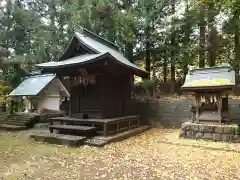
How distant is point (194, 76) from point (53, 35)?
12479 millimetres

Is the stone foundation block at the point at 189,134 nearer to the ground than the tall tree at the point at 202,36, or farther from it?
nearer to the ground

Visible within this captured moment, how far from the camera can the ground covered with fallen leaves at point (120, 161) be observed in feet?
18.0

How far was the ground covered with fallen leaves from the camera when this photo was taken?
18.0ft

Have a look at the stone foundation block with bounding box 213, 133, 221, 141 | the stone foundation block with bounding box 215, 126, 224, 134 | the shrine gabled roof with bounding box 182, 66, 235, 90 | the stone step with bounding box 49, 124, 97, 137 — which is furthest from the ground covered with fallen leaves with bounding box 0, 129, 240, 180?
the shrine gabled roof with bounding box 182, 66, 235, 90

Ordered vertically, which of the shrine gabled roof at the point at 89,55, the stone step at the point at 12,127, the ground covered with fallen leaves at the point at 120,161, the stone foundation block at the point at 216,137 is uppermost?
the shrine gabled roof at the point at 89,55

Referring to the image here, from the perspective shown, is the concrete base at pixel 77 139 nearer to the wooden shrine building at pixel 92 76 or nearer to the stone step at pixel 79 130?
the stone step at pixel 79 130

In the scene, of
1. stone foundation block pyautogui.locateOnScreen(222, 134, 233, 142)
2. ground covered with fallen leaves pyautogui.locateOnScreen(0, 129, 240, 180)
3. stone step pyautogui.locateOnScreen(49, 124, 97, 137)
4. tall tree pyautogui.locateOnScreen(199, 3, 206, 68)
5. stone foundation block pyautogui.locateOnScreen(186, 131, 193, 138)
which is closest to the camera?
ground covered with fallen leaves pyautogui.locateOnScreen(0, 129, 240, 180)

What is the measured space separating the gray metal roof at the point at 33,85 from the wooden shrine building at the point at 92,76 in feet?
15.8

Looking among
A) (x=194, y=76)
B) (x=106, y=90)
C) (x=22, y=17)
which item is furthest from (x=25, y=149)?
(x=22, y=17)

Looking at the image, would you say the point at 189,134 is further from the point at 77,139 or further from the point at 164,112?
the point at 77,139

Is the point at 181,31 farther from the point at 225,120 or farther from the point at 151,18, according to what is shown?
the point at 225,120

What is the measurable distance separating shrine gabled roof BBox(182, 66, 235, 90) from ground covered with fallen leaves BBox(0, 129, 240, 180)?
2.37m

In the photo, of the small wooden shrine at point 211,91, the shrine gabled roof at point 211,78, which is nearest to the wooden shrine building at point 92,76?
the shrine gabled roof at point 211,78

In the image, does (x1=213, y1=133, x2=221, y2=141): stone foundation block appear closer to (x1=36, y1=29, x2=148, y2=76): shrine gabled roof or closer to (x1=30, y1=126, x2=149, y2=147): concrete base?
(x1=30, y1=126, x2=149, y2=147): concrete base
